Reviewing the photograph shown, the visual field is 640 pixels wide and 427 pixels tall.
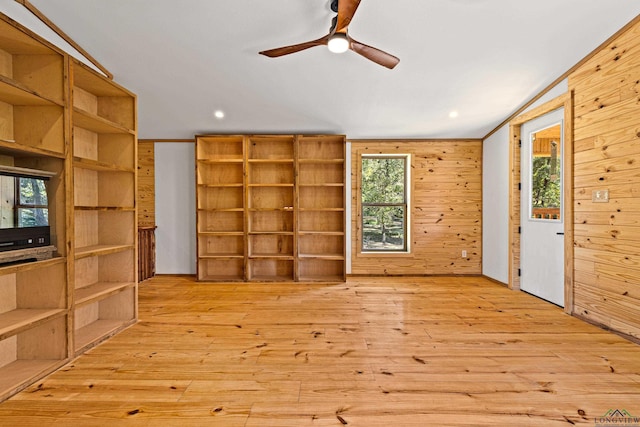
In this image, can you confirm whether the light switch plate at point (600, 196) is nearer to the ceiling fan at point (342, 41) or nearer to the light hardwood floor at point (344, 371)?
the light hardwood floor at point (344, 371)

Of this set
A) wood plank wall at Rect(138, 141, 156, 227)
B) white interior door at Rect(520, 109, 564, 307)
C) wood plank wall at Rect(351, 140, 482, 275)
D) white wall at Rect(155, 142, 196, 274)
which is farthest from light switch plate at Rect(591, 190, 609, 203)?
wood plank wall at Rect(138, 141, 156, 227)

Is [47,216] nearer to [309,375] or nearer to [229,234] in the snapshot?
[309,375]

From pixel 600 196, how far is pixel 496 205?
172cm

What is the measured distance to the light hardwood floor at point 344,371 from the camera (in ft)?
5.37

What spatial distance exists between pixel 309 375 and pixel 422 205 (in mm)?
3656

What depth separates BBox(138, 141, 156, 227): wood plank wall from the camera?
16.3 feet

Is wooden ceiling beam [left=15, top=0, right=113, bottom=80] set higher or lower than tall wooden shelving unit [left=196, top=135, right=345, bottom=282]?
higher

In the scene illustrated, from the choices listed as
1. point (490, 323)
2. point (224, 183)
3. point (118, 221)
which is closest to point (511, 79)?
point (490, 323)

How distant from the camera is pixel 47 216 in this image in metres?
2.09

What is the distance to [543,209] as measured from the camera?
149 inches

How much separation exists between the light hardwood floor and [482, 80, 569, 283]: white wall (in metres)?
1.20

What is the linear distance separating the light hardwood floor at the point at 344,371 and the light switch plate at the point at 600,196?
3.94ft

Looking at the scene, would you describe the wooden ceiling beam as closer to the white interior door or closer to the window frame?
the window frame

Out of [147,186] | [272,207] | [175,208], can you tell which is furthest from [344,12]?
[147,186]
